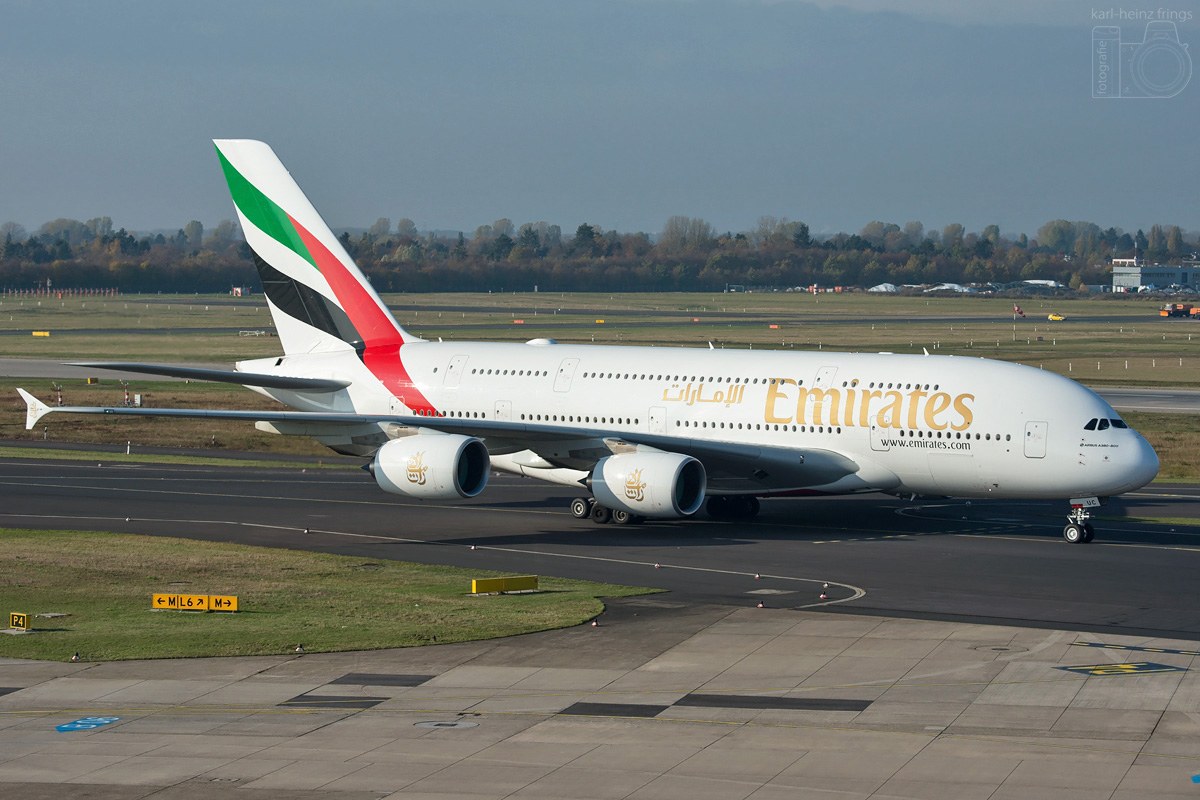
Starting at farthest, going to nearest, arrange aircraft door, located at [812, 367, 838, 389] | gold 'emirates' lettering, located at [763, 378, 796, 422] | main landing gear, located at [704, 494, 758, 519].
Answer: main landing gear, located at [704, 494, 758, 519] → gold 'emirates' lettering, located at [763, 378, 796, 422] → aircraft door, located at [812, 367, 838, 389]

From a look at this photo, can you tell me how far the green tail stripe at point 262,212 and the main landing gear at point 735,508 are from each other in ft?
50.9

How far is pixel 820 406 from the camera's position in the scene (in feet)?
128

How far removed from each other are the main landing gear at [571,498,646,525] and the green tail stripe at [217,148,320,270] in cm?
1233

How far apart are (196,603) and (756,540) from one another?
624 inches

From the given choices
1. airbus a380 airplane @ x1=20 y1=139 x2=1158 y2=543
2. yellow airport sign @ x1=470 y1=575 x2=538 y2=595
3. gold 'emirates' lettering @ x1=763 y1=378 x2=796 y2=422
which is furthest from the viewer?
gold 'emirates' lettering @ x1=763 y1=378 x2=796 y2=422

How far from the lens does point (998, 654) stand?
24.5m

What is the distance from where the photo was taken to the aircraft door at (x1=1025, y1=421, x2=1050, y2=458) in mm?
36500

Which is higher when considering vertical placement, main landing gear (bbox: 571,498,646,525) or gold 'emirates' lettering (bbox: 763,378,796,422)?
gold 'emirates' lettering (bbox: 763,378,796,422)

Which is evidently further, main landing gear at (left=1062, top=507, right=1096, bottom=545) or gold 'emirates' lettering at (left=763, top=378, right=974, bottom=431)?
gold 'emirates' lettering at (left=763, top=378, right=974, bottom=431)

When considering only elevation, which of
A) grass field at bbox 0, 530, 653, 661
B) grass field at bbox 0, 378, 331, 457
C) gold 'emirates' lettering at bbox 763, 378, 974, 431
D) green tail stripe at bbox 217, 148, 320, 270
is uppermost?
green tail stripe at bbox 217, 148, 320, 270

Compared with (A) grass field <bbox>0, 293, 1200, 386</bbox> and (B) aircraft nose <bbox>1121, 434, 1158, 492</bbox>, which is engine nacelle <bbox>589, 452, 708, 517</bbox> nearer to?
(B) aircraft nose <bbox>1121, 434, 1158, 492</bbox>

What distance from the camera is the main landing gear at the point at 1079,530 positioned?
122 ft

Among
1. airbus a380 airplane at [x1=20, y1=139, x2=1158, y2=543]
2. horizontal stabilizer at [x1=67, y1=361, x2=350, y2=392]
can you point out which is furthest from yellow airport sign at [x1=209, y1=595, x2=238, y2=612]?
horizontal stabilizer at [x1=67, y1=361, x2=350, y2=392]

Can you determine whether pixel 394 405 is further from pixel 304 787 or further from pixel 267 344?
pixel 267 344
